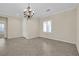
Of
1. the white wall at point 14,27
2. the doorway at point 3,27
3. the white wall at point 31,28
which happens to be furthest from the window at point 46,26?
the doorway at point 3,27

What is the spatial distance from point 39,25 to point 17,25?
2456 mm

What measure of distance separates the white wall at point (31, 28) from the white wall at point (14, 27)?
24.0 inches

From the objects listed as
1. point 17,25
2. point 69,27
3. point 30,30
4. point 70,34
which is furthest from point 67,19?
point 17,25

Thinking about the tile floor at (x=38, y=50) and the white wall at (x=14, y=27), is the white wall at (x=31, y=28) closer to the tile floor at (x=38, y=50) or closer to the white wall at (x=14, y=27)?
the white wall at (x=14, y=27)

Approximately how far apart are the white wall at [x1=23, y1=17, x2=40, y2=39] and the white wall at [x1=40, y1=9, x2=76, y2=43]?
66.6 inches

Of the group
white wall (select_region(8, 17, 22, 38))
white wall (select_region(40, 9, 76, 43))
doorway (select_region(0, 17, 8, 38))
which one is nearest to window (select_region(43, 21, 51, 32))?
white wall (select_region(40, 9, 76, 43))

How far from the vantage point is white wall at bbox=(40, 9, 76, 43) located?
4941 millimetres

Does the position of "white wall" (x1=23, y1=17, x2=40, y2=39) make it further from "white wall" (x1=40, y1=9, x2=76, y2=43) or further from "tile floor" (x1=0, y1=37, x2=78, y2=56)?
"tile floor" (x1=0, y1=37, x2=78, y2=56)

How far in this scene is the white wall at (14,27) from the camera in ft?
24.0

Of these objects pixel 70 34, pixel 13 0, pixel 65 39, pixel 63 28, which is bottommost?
pixel 65 39

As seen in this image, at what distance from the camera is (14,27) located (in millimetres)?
7656

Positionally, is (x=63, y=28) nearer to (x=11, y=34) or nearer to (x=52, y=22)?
(x=52, y=22)

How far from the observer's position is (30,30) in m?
7.61

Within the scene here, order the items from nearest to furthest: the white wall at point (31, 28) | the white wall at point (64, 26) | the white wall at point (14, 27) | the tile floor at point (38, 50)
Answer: the tile floor at point (38, 50) → the white wall at point (64, 26) → the white wall at point (14, 27) → the white wall at point (31, 28)
